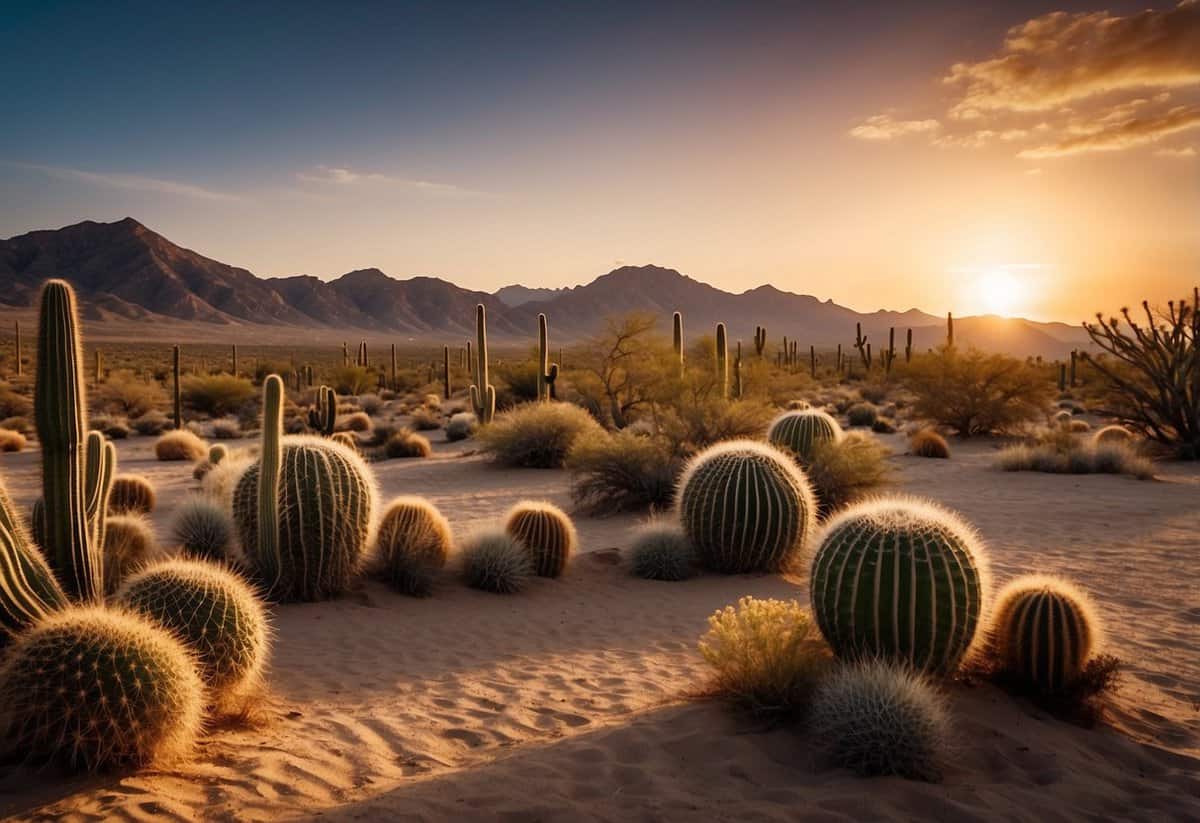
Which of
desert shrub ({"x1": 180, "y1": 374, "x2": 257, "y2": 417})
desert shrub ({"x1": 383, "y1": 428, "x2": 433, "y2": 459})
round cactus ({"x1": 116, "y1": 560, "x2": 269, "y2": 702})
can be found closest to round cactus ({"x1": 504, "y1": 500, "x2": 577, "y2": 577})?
round cactus ({"x1": 116, "y1": 560, "x2": 269, "y2": 702})

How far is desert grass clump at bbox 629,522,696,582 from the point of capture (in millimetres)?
9914

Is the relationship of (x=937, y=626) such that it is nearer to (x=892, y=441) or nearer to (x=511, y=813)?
(x=511, y=813)

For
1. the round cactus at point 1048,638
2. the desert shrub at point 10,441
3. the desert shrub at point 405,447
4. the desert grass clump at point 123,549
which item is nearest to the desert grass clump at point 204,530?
the desert grass clump at point 123,549

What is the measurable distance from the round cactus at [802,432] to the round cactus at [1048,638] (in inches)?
322

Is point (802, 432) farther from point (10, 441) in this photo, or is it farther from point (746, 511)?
point (10, 441)

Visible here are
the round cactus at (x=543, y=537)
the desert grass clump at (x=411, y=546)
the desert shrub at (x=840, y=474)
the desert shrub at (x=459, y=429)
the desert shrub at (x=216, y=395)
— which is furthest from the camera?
the desert shrub at (x=216, y=395)

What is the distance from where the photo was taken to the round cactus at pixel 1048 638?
5621 mm

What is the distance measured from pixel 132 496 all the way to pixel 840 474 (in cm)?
1177

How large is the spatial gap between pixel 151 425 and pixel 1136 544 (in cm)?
2797

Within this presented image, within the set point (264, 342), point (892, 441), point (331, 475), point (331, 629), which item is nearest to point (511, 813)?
point (331, 629)

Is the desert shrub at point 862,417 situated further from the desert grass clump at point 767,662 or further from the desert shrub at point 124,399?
the desert shrub at point 124,399

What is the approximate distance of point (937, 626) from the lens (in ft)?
17.9

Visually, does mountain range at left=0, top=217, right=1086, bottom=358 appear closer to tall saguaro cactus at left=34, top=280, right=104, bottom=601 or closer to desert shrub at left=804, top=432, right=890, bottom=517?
desert shrub at left=804, top=432, right=890, bottom=517

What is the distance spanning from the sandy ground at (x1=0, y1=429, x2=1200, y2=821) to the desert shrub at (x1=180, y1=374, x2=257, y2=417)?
27.8 metres
